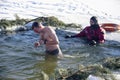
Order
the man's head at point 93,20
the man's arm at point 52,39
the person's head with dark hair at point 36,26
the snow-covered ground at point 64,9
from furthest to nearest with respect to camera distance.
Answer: the snow-covered ground at point 64,9 < the man's head at point 93,20 < the man's arm at point 52,39 < the person's head with dark hair at point 36,26

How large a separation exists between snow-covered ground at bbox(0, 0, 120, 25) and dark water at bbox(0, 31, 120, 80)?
3206 millimetres

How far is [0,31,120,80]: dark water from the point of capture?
8.41 metres

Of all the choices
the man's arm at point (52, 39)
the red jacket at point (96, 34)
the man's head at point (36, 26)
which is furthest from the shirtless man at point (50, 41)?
the red jacket at point (96, 34)

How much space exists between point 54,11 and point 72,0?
3.35m

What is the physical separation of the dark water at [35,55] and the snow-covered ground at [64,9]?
321 cm

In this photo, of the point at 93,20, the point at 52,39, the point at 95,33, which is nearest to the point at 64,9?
the point at 95,33

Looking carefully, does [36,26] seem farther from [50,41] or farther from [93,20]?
[93,20]

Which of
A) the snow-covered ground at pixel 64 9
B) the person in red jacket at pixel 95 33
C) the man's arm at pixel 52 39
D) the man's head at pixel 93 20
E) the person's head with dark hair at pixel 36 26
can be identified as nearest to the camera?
the person's head with dark hair at pixel 36 26

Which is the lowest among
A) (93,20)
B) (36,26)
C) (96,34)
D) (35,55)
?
(35,55)

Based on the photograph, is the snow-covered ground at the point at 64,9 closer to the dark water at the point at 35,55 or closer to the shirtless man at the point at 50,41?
the dark water at the point at 35,55

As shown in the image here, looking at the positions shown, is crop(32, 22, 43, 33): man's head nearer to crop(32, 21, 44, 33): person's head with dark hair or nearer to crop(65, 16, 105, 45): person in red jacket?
crop(32, 21, 44, 33): person's head with dark hair

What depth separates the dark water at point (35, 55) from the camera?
331 inches

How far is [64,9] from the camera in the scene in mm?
18281

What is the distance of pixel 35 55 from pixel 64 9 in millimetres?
8377
